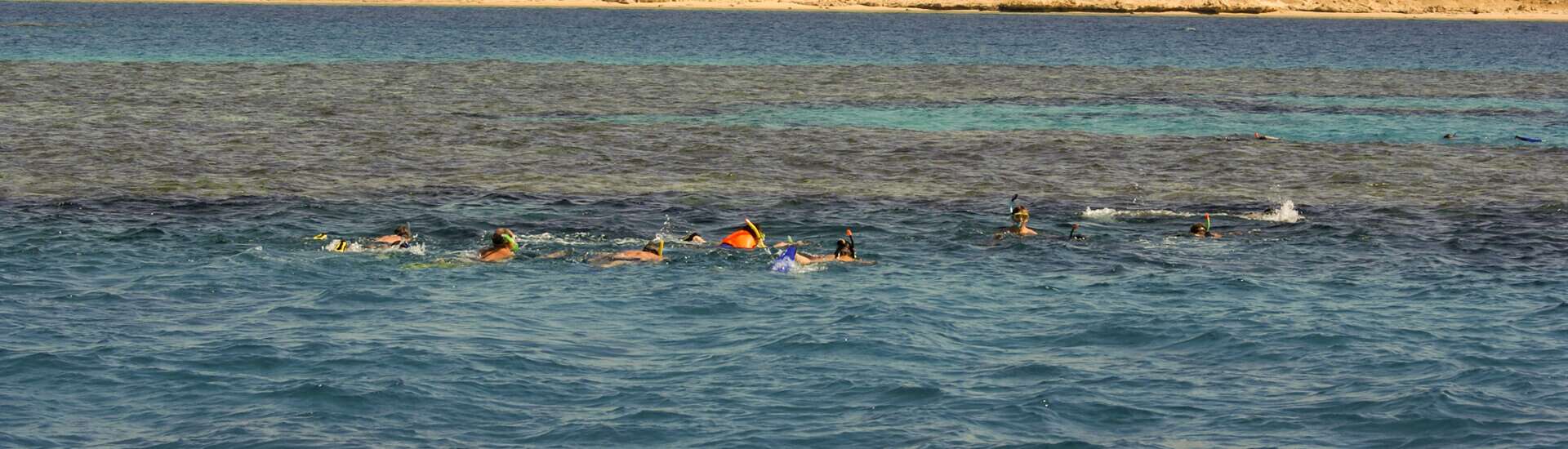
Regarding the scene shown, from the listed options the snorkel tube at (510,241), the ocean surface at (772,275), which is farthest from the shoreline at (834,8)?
the snorkel tube at (510,241)

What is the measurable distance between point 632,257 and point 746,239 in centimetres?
211

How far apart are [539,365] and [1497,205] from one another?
21669 millimetres

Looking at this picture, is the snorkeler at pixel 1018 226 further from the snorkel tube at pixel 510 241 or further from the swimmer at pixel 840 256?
the snorkel tube at pixel 510 241

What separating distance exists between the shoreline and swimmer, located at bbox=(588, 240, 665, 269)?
13136cm

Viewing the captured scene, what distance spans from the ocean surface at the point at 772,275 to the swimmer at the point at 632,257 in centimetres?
37

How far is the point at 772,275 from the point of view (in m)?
24.6

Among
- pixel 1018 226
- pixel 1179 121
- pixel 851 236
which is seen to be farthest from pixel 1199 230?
pixel 1179 121

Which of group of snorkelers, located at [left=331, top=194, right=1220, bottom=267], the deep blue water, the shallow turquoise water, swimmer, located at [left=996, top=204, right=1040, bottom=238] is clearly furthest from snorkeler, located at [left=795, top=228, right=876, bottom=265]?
the deep blue water

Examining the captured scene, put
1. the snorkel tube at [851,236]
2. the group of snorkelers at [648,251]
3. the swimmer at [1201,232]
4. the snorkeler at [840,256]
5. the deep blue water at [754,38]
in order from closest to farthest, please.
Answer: the group of snorkelers at [648,251], the snorkeler at [840,256], the snorkel tube at [851,236], the swimmer at [1201,232], the deep blue water at [754,38]

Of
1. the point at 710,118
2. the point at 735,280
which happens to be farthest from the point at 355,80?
the point at 735,280

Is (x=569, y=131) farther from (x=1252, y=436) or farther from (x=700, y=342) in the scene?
(x=1252, y=436)

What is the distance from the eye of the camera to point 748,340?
2059 cm

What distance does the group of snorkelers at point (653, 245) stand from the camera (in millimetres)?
25078

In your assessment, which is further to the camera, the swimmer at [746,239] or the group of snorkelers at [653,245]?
the swimmer at [746,239]
